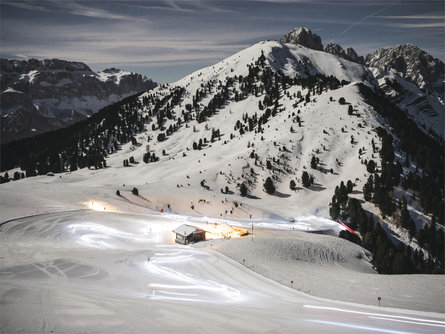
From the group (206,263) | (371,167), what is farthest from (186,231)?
(371,167)

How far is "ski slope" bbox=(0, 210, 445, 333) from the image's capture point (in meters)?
17.4

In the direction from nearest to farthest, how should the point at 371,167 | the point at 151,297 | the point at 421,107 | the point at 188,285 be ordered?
the point at 151,297
the point at 188,285
the point at 371,167
the point at 421,107

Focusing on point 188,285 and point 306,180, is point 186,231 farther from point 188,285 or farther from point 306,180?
point 306,180

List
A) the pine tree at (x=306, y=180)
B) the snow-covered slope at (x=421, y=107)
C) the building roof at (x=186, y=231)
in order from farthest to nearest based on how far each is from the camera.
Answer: the snow-covered slope at (x=421, y=107) < the pine tree at (x=306, y=180) < the building roof at (x=186, y=231)

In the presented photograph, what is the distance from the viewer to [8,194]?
64.7 meters

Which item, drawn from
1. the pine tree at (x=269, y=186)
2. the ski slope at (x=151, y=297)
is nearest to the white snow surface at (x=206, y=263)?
the ski slope at (x=151, y=297)

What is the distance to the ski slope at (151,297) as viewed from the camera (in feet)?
57.2

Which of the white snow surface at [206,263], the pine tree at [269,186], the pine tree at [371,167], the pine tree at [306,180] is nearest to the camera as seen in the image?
the white snow surface at [206,263]

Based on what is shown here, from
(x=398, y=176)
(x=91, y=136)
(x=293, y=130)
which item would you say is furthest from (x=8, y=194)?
(x=91, y=136)

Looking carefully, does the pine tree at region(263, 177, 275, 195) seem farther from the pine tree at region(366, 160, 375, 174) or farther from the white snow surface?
the pine tree at region(366, 160, 375, 174)

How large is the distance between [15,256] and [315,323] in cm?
3299

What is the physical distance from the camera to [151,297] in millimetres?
24016

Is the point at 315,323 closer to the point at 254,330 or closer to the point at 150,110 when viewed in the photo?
the point at 254,330

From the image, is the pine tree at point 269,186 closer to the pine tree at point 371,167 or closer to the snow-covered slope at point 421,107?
the pine tree at point 371,167
